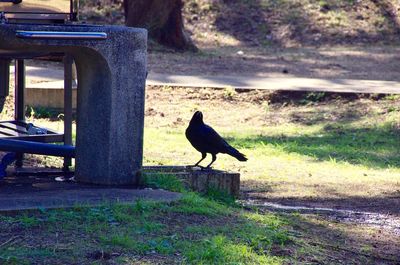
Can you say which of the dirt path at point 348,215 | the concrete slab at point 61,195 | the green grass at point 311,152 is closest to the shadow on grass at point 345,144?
the green grass at point 311,152

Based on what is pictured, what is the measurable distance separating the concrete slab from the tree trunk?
13.1 metres

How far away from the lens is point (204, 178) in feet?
25.1

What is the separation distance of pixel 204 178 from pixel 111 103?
1089 mm

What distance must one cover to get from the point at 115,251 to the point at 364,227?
8.76 feet

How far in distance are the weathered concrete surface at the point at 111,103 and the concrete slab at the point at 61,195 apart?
0.18 meters

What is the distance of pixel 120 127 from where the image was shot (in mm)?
7121

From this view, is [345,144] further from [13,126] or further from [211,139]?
[13,126]

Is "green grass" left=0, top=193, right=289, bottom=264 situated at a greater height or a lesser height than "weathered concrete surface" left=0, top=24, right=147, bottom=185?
lesser

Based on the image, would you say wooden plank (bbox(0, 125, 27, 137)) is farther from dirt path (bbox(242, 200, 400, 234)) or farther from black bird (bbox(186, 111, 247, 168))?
dirt path (bbox(242, 200, 400, 234))

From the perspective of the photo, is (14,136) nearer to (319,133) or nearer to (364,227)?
(364,227)

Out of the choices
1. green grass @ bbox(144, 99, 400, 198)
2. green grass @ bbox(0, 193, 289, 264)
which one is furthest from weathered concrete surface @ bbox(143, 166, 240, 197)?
green grass @ bbox(144, 99, 400, 198)

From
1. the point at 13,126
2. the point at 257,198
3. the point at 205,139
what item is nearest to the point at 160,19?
the point at 13,126

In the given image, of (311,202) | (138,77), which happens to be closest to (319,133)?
(311,202)

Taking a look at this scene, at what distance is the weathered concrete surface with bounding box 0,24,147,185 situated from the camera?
6996 millimetres
